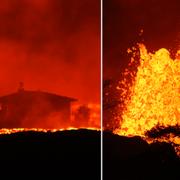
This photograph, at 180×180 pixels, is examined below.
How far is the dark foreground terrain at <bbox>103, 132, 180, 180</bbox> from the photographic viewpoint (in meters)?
2.88

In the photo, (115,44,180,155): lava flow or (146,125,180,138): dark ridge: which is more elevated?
(115,44,180,155): lava flow

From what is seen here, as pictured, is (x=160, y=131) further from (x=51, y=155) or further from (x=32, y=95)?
(x=32, y=95)

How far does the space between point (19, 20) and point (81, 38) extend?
0.42 m

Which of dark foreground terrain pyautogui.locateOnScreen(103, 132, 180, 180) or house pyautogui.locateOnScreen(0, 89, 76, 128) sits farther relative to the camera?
dark foreground terrain pyautogui.locateOnScreen(103, 132, 180, 180)

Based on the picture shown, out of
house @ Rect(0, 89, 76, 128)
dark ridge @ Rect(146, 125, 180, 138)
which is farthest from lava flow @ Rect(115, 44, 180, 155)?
house @ Rect(0, 89, 76, 128)

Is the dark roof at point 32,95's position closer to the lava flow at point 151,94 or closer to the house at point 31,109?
the house at point 31,109

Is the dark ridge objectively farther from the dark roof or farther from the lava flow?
the dark roof

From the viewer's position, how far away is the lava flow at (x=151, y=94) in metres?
2.94

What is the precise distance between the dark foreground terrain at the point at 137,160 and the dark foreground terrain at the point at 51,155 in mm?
118

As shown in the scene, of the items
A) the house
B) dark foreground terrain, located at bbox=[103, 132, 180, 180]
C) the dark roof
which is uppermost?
the dark roof

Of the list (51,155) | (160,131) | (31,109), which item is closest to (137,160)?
(160,131)

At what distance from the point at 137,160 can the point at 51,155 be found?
23.0 inches

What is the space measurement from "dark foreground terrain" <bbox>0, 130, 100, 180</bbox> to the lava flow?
303 millimetres

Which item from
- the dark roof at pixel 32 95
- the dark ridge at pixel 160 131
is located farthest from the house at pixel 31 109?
the dark ridge at pixel 160 131
